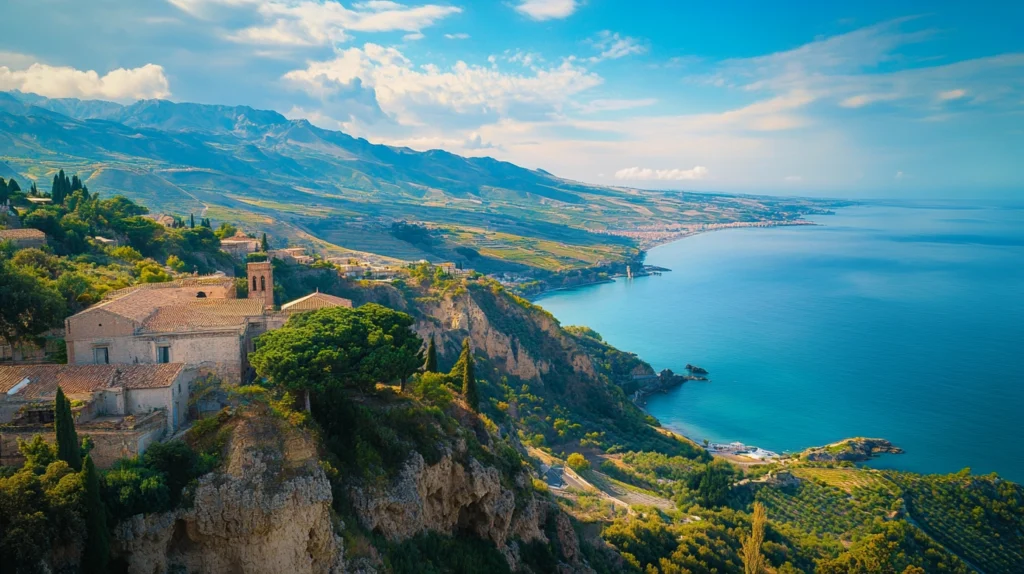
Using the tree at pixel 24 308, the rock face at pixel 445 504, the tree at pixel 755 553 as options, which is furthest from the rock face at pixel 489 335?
the tree at pixel 24 308

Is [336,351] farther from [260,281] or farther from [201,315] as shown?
[260,281]

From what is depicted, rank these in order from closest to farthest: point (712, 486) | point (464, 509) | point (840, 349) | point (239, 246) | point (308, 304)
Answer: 1. point (464, 509)
2. point (308, 304)
3. point (712, 486)
4. point (239, 246)
5. point (840, 349)

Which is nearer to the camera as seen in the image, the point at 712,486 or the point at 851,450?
the point at 712,486

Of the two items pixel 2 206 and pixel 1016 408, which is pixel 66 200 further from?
pixel 1016 408

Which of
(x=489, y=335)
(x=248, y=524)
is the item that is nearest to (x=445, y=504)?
(x=248, y=524)

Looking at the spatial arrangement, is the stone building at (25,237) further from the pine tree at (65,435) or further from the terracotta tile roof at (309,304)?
the pine tree at (65,435)

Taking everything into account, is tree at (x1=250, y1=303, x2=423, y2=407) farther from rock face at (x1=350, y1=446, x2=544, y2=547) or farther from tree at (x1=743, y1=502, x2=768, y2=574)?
tree at (x1=743, y1=502, x2=768, y2=574)

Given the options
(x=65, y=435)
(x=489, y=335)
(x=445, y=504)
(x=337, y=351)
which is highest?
Result: (x=337, y=351)

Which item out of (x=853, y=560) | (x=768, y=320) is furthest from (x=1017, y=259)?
(x=853, y=560)
